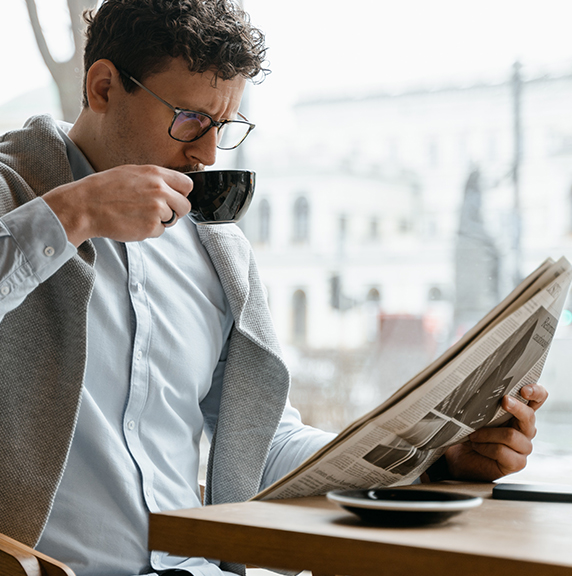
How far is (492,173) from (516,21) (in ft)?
2.28

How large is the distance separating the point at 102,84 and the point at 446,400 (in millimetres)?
855

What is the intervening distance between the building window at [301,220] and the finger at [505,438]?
323 cm

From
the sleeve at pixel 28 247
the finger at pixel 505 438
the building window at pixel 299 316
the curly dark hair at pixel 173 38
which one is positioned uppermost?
the curly dark hair at pixel 173 38

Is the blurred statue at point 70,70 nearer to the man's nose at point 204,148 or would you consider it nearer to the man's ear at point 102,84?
the man's ear at point 102,84

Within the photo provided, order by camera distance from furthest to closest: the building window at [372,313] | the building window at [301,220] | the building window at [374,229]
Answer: the building window at [301,220]
the building window at [374,229]
the building window at [372,313]

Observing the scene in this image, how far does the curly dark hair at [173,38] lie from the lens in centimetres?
112

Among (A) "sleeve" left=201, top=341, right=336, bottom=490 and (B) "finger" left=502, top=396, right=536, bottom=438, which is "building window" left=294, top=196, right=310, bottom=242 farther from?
(B) "finger" left=502, top=396, right=536, bottom=438

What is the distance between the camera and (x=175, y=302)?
1162mm

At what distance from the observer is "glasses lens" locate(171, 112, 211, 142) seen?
1.11m

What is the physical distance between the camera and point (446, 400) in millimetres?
625

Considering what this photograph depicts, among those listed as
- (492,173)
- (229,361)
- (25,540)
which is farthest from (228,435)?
(492,173)

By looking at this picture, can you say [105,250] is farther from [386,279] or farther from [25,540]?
[386,279]

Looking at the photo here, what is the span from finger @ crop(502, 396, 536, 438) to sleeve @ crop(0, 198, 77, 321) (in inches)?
22.1

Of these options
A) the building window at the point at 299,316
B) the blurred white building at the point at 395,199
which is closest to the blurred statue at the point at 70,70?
the blurred white building at the point at 395,199
